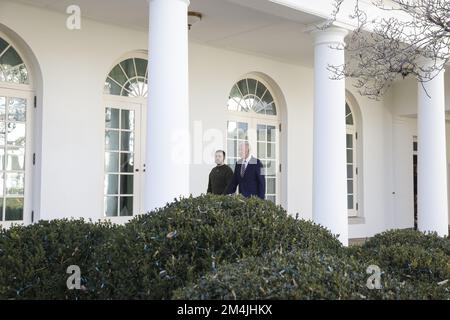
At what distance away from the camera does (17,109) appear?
794cm

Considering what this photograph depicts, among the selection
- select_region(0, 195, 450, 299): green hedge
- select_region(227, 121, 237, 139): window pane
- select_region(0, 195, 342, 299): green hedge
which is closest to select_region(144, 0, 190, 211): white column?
select_region(0, 195, 450, 299): green hedge

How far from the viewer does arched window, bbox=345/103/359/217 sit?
1280cm

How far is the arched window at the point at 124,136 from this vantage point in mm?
8781

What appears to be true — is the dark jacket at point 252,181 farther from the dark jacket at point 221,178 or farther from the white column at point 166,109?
the white column at point 166,109

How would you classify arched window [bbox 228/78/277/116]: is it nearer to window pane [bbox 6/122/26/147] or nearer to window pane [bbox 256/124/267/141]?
window pane [bbox 256/124/267/141]

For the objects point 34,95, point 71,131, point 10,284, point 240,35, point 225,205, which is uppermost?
point 240,35

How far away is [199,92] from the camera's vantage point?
9.80m

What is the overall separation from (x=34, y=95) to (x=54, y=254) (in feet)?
15.8

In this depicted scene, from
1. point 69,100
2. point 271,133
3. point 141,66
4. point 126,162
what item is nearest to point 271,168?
point 271,133

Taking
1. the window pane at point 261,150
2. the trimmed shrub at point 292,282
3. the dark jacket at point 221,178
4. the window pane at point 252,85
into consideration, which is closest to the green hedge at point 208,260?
the trimmed shrub at point 292,282

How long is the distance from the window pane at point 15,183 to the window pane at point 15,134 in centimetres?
46

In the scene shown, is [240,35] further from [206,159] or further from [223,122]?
[206,159]

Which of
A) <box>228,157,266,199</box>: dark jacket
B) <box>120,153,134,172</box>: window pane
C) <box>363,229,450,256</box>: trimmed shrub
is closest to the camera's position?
<box>363,229,450,256</box>: trimmed shrub
